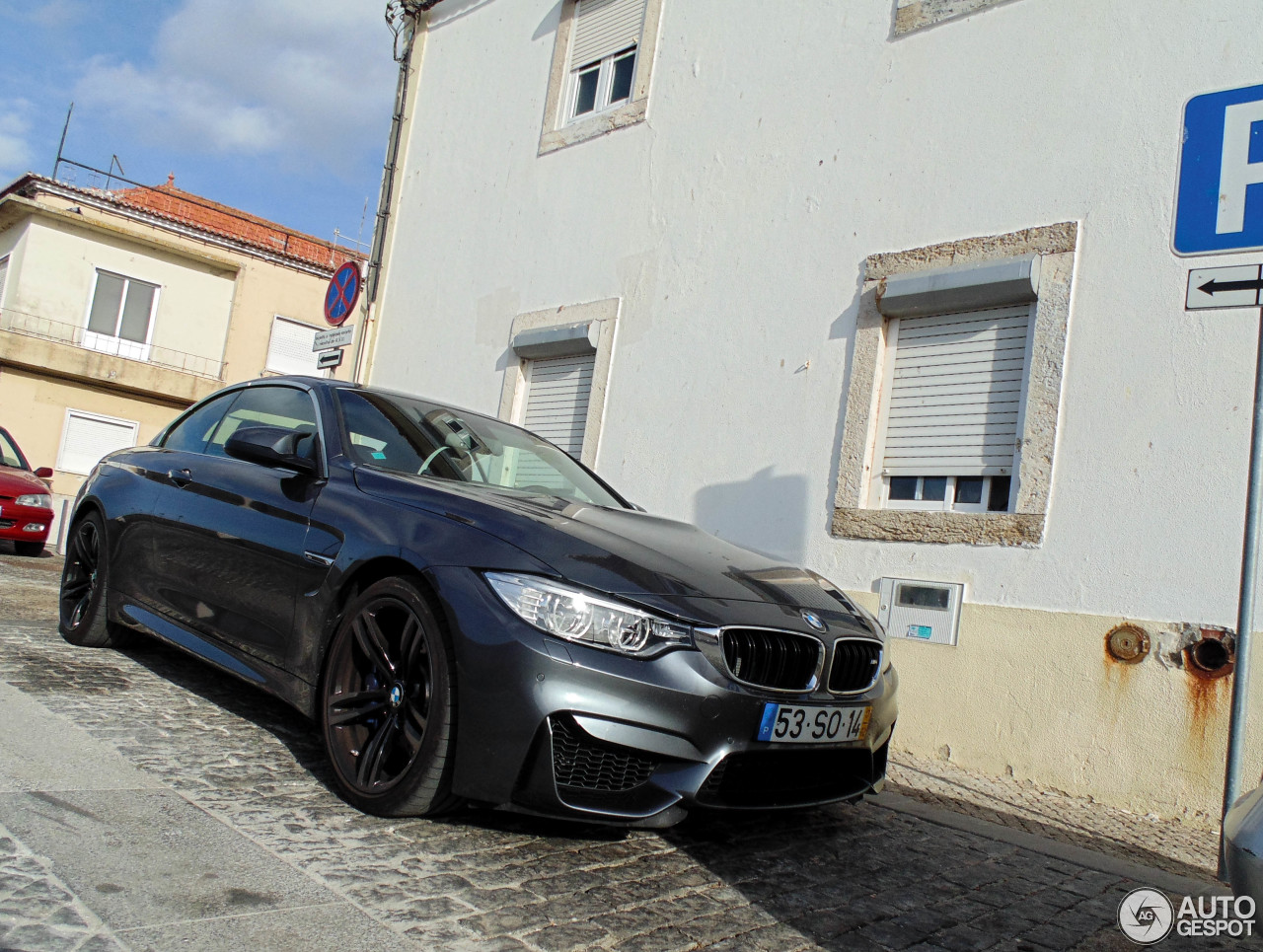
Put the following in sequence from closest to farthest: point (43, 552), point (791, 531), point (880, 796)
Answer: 1. point (880, 796)
2. point (791, 531)
3. point (43, 552)

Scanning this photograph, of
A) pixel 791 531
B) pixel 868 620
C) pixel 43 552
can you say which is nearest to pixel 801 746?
pixel 868 620

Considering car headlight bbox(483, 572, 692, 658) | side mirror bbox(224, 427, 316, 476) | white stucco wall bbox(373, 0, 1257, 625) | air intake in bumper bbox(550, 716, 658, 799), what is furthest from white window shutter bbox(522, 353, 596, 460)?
air intake in bumper bbox(550, 716, 658, 799)

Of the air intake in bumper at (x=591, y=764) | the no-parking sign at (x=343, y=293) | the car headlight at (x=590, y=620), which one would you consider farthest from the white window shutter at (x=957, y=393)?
the no-parking sign at (x=343, y=293)

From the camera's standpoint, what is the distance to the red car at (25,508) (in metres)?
12.0

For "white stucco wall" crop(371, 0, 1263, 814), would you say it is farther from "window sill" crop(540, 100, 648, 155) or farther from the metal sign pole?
the metal sign pole

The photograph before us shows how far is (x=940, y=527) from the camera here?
21.1 ft

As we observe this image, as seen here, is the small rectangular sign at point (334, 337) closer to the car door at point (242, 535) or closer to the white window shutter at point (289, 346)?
the car door at point (242, 535)

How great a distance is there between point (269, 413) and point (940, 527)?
157 inches

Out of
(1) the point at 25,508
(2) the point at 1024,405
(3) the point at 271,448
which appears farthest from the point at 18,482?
(2) the point at 1024,405

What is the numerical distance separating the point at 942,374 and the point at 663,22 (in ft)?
15.3

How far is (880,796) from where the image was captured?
4680mm

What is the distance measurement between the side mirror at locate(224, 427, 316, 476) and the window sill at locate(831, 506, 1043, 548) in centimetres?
391

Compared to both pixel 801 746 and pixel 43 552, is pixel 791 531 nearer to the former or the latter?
pixel 801 746

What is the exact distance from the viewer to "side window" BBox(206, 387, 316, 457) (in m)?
4.34
